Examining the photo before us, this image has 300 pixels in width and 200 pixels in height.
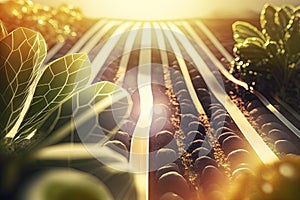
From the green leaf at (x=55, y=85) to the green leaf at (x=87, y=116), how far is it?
46mm

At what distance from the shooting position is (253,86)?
13.7 feet

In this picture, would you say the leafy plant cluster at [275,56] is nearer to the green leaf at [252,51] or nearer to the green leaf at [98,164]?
the green leaf at [252,51]

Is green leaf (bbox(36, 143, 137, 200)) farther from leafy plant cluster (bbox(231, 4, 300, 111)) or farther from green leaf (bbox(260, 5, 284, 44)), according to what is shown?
green leaf (bbox(260, 5, 284, 44))

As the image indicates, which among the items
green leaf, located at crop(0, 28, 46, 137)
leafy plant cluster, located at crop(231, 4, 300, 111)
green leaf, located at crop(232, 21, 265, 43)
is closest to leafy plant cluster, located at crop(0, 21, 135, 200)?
green leaf, located at crop(0, 28, 46, 137)

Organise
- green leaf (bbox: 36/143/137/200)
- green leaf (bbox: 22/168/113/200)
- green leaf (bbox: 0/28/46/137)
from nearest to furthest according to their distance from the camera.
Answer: green leaf (bbox: 22/168/113/200) → green leaf (bbox: 36/143/137/200) → green leaf (bbox: 0/28/46/137)

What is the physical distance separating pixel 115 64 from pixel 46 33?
1.51 metres

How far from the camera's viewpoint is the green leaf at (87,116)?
79 cm

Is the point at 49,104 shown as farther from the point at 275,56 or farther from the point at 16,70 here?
the point at 275,56

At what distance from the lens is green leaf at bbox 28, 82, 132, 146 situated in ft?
2.60

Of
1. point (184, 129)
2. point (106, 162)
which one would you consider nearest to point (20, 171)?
point (106, 162)

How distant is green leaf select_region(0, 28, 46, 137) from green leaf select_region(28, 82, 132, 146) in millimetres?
80

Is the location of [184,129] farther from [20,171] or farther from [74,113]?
[20,171]

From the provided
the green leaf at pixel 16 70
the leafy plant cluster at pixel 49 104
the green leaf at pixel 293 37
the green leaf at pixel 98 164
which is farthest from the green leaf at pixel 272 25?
the green leaf at pixel 98 164

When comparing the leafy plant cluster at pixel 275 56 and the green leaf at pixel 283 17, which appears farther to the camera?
the green leaf at pixel 283 17
